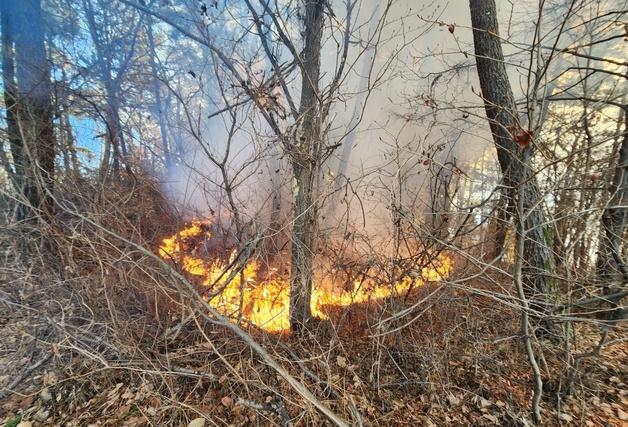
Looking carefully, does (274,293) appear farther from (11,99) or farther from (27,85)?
(27,85)

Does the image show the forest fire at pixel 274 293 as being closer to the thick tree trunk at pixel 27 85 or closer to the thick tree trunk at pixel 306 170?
the thick tree trunk at pixel 306 170

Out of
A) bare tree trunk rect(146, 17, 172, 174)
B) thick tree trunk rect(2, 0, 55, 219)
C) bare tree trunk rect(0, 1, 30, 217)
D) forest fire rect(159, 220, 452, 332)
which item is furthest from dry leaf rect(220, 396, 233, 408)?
bare tree trunk rect(146, 17, 172, 174)

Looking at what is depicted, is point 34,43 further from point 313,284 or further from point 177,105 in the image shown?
point 313,284

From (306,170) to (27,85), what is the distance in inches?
206

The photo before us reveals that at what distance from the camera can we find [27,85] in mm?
5215

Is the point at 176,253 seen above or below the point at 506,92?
below

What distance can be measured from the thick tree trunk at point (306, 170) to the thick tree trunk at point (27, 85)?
13.4 feet

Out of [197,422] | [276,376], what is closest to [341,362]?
[276,376]

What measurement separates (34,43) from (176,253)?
4700 mm

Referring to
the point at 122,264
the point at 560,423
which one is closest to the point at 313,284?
the point at 122,264

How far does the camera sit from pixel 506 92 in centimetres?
430

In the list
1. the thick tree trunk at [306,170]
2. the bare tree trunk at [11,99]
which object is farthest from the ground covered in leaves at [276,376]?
the bare tree trunk at [11,99]

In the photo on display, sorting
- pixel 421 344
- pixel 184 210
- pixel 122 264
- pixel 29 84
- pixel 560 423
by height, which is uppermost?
pixel 29 84

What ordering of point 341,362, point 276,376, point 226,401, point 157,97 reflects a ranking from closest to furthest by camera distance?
point 226,401
point 276,376
point 341,362
point 157,97
